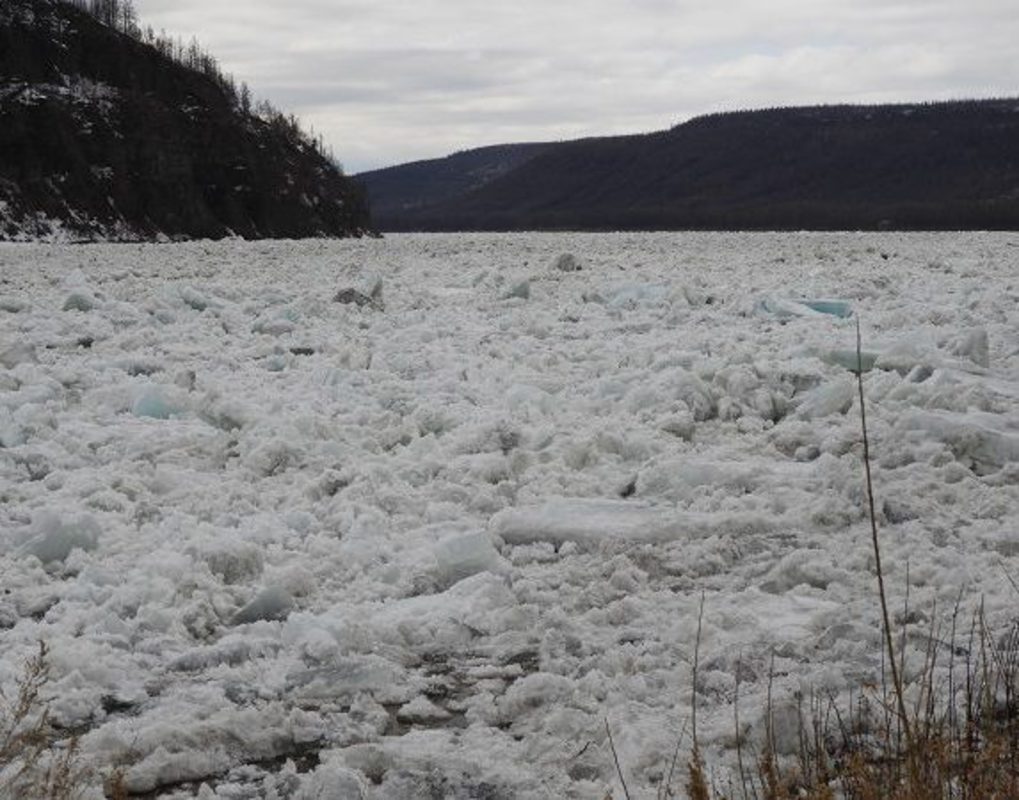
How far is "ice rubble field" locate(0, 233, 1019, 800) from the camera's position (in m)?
2.96

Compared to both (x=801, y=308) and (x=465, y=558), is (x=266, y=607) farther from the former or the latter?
(x=801, y=308)

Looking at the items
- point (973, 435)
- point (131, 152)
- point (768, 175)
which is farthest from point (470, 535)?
point (768, 175)

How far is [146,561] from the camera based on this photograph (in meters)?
3.95

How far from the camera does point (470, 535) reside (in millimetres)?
4113

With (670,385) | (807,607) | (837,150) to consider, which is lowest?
(807,607)

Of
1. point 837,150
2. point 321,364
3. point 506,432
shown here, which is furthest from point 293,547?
point 837,150

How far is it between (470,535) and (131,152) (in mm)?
45374

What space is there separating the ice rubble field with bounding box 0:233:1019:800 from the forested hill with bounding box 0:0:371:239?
33267 millimetres

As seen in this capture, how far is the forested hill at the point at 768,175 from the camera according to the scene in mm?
96375

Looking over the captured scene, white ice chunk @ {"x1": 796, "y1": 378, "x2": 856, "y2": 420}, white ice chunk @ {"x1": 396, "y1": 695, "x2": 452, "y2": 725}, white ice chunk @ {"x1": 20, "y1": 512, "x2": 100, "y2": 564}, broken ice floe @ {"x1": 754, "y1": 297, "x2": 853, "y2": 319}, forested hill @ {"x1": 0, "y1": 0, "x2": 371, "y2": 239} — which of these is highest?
forested hill @ {"x1": 0, "y1": 0, "x2": 371, "y2": 239}

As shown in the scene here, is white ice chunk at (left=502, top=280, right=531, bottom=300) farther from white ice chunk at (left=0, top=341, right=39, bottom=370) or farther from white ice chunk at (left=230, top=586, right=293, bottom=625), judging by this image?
white ice chunk at (left=230, top=586, right=293, bottom=625)

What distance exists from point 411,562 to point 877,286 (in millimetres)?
9107

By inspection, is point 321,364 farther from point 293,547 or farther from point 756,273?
point 756,273

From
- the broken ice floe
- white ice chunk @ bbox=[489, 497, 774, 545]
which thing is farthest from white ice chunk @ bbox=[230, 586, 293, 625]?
the broken ice floe
